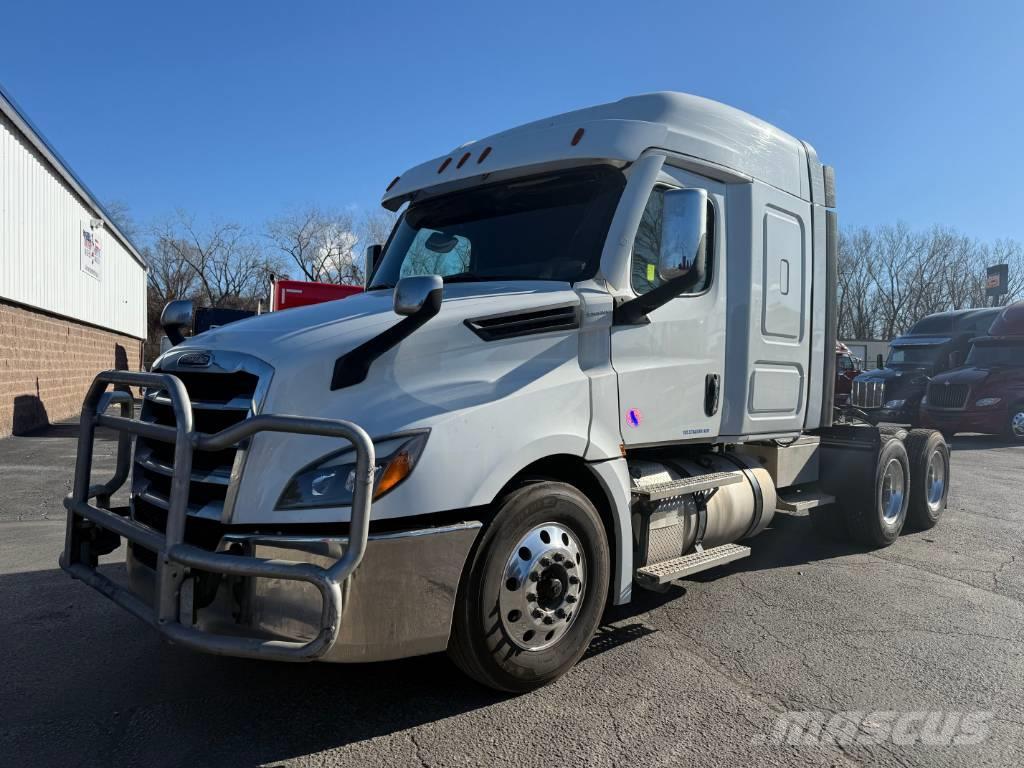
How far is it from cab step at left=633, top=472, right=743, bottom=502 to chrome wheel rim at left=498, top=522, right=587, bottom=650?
0.60 meters

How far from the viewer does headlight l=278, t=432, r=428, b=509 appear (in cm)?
279

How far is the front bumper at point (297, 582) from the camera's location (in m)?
2.57

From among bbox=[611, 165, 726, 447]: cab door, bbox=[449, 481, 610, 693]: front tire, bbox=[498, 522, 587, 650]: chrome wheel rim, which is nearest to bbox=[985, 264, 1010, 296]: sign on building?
bbox=[611, 165, 726, 447]: cab door

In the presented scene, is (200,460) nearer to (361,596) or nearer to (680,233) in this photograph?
(361,596)

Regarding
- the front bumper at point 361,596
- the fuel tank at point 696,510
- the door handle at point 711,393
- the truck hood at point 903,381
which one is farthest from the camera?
the truck hood at point 903,381

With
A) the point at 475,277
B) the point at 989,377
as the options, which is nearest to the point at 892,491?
the point at 475,277

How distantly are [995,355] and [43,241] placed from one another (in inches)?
851

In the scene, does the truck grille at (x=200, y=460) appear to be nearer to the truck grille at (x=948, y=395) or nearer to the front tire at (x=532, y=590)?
the front tire at (x=532, y=590)

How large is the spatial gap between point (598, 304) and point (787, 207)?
2.38m

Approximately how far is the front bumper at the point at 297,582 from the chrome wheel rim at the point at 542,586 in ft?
1.13

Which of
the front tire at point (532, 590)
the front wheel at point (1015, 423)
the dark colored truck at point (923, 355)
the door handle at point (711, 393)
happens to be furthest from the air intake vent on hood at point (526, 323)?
the dark colored truck at point (923, 355)

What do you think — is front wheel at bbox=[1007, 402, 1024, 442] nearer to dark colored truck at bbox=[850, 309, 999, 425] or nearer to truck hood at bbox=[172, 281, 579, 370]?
dark colored truck at bbox=[850, 309, 999, 425]

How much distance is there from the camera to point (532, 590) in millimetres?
3312

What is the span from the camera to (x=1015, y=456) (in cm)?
1390
